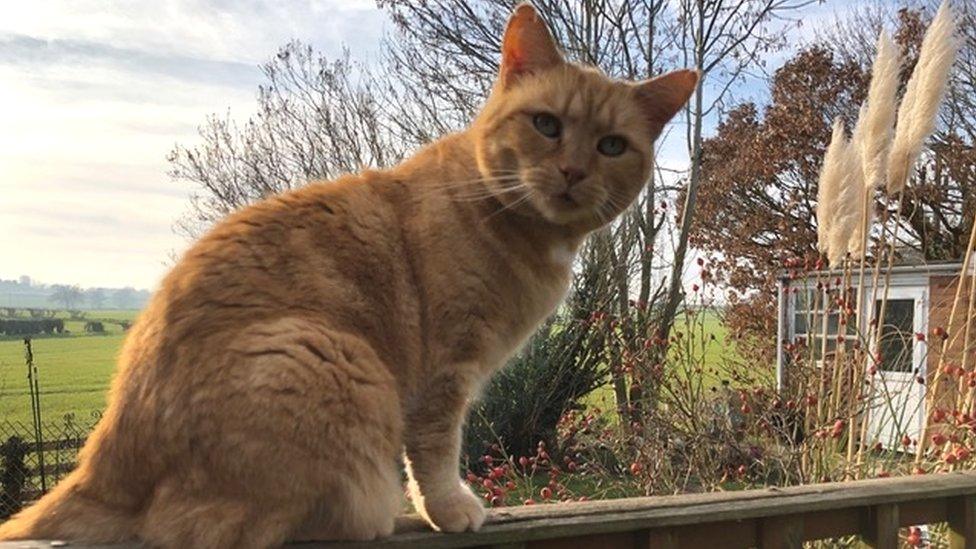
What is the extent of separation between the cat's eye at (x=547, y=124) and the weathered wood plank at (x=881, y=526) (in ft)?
3.50

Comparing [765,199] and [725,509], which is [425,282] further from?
[765,199]

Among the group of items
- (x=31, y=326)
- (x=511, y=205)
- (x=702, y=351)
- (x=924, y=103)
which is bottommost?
(x=702, y=351)

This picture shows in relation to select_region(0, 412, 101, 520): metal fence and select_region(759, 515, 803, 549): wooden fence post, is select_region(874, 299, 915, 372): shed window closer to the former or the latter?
select_region(759, 515, 803, 549): wooden fence post

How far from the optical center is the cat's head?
1.60 metres

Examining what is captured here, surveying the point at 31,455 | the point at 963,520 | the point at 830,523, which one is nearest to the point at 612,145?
the point at 830,523


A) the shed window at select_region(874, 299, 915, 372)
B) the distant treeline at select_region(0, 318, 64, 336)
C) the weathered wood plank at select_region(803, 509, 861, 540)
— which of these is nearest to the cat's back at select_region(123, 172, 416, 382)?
the weathered wood plank at select_region(803, 509, 861, 540)

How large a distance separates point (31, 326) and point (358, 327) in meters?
7.19

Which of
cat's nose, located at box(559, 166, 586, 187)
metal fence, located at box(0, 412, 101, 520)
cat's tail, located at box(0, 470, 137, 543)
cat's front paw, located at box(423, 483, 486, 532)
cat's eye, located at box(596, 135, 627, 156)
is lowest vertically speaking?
metal fence, located at box(0, 412, 101, 520)

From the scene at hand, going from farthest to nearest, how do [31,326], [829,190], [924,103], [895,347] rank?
[31,326], [895,347], [829,190], [924,103]

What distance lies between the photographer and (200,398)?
119 cm

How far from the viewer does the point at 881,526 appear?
1.73 metres

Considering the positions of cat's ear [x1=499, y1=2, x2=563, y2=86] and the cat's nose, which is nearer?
the cat's nose

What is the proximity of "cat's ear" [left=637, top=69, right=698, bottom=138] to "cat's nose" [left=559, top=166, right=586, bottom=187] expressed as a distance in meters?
0.29

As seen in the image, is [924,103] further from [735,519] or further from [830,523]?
[735,519]
